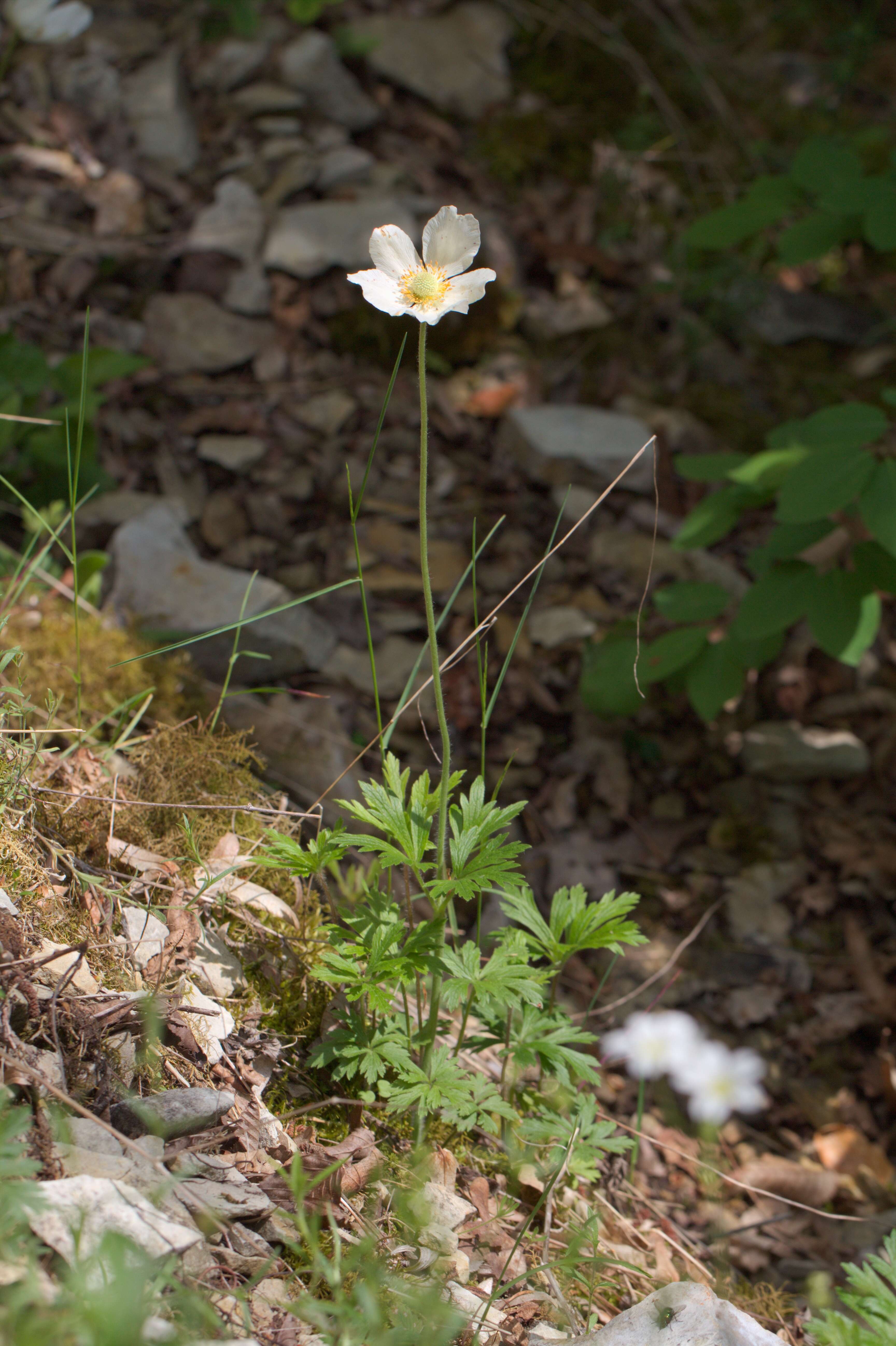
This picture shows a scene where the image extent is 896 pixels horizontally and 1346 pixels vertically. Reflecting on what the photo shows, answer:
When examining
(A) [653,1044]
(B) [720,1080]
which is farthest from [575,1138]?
(A) [653,1044]

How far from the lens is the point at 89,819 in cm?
174

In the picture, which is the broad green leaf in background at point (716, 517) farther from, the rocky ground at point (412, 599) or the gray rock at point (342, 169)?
the gray rock at point (342, 169)

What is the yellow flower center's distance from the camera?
135 centimetres

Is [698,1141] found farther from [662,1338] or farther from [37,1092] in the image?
[37,1092]

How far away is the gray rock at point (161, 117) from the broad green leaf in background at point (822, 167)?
8.08 ft

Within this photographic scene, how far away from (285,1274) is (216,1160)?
178 millimetres

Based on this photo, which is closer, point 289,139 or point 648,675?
point 648,675

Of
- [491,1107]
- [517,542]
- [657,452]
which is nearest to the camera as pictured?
[491,1107]

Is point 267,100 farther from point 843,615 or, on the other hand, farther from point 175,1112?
point 175,1112

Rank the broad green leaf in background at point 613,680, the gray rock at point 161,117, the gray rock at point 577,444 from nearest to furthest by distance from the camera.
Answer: the broad green leaf in background at point 613,680, the gray rock at point 577,444, the gray rock at point 161,117

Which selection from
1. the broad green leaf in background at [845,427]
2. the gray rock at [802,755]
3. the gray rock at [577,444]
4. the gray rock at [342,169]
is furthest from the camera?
the gray rock at [342,169]

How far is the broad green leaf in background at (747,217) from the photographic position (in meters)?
3.02

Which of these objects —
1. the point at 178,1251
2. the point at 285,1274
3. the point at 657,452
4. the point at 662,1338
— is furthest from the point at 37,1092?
the point at 657,452

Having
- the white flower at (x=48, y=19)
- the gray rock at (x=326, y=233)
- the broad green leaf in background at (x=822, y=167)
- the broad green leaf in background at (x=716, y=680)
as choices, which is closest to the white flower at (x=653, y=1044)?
the broad green leaf in background at (x=716, y=680)
